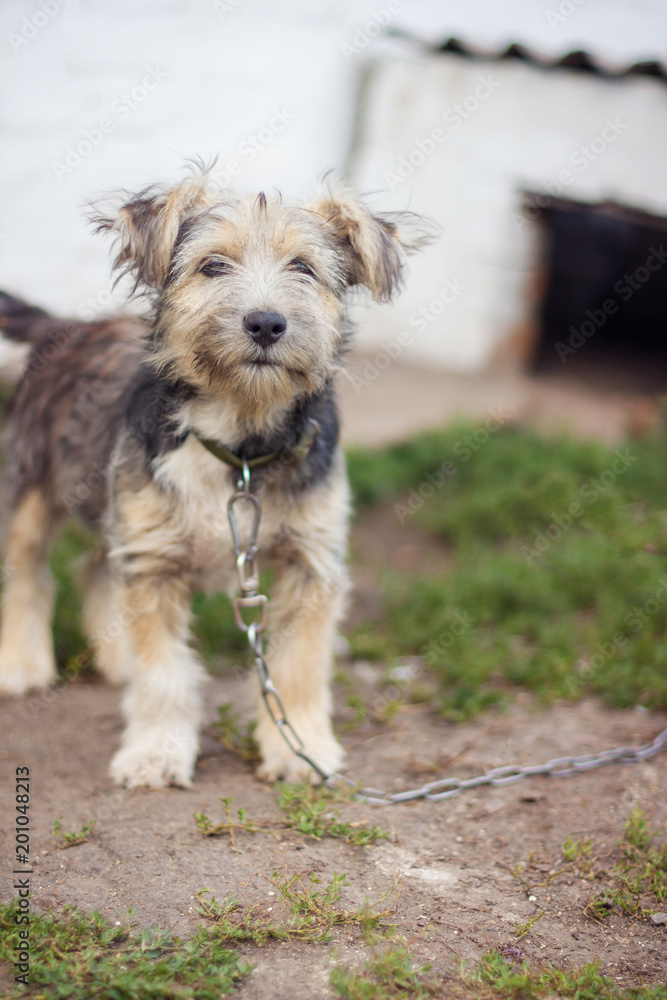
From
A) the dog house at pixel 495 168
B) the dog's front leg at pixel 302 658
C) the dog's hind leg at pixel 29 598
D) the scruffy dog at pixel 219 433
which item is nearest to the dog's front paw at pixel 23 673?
the dog's hind leg at pixel 29 598

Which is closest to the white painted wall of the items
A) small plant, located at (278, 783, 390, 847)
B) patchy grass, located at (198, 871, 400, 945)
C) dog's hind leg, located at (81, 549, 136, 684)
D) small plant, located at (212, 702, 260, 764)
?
dog's hind leg, located at (81, 549, 136, 684)

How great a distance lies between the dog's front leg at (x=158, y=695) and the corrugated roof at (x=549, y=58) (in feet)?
19.2

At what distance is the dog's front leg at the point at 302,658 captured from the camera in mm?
3477

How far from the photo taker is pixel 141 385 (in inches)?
135

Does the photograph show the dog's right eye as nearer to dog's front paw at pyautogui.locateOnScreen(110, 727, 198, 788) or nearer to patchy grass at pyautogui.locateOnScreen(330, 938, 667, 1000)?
dog's front paw at pyautogui.locateOnScreen(110, 727, 198, 788)

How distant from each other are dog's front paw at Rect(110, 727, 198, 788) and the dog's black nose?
1525mm

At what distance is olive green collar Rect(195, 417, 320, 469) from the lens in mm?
3250

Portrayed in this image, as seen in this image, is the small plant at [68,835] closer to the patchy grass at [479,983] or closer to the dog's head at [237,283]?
the patchy grass at [479,983]

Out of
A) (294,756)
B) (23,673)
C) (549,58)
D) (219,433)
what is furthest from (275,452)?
(549,58)

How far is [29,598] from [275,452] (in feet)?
5.17

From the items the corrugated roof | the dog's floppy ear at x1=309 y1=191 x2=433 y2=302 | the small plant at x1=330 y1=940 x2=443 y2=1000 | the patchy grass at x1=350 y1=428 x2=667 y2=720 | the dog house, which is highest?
the corrugated roof

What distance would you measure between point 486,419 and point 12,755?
4.52m

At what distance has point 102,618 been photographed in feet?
14.6

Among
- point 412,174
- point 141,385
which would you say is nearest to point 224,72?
point 412,174
